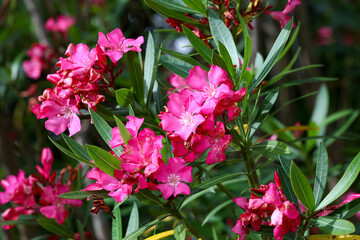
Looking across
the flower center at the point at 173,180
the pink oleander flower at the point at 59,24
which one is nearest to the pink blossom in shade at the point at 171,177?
the flower center at the point at 173,180

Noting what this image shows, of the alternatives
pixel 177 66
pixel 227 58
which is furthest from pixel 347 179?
pixel 177 66

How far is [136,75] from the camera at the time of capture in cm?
93

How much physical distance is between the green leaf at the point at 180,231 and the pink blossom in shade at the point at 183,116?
178 mm

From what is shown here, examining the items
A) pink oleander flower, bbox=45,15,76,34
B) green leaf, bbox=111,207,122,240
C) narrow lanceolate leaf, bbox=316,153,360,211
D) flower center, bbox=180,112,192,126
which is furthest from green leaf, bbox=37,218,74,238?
pink oleander flower, bbox=45,15,76,34

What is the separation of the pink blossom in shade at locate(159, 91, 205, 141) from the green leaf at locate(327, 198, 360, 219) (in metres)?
0.32

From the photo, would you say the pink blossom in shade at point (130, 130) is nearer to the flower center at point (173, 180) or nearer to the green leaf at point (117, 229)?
the flower center at point (173, 180)

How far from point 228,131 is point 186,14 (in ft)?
1.03

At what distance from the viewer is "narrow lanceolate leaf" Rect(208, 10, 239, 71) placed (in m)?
0.91

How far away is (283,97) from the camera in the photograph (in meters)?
2.42

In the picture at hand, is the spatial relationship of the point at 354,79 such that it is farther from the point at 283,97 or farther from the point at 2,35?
the point at 2,35

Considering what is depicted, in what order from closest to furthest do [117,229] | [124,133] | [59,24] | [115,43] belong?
[124,133] < [115,43] < [117,229] < [59,24]

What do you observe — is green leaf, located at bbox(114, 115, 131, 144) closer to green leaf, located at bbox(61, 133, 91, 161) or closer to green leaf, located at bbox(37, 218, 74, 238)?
green leaf, located at bbox(61, 133, 91, 161)

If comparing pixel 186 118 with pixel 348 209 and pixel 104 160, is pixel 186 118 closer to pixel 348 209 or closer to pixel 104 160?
pixel 104 160

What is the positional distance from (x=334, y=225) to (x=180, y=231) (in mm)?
269
